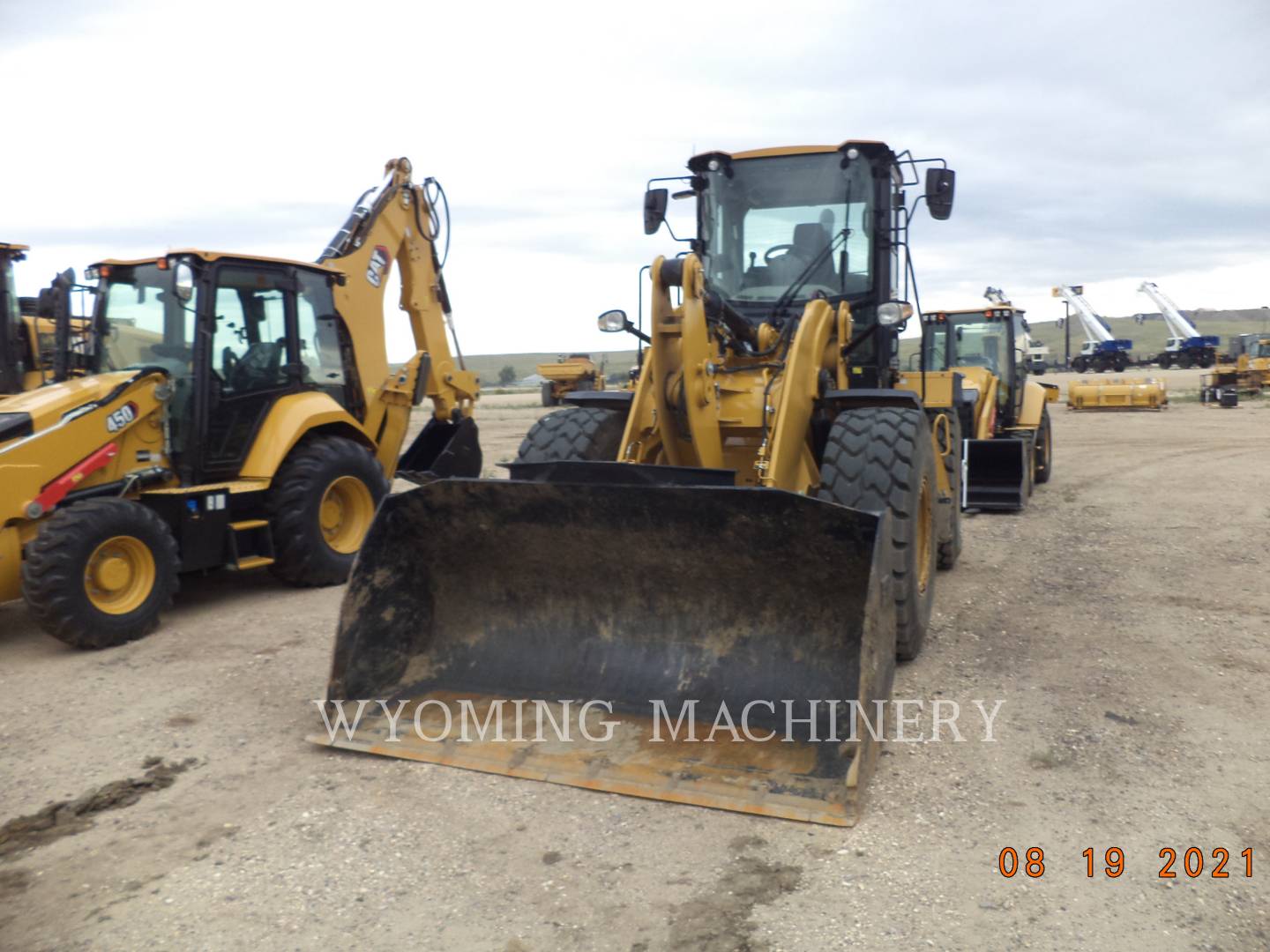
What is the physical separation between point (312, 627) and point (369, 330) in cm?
314

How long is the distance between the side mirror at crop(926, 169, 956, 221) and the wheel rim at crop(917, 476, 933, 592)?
1.61 m

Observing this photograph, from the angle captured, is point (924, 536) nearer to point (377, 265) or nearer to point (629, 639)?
point (629, 639)

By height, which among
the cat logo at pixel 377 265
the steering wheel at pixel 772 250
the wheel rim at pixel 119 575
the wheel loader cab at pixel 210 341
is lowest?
the wheel rim at pixel 119 575

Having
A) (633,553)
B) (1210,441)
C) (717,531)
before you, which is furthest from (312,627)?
(1210,441)

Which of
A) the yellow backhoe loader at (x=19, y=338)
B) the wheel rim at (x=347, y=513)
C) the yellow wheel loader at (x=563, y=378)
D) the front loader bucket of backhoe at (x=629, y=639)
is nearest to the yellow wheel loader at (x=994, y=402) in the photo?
the wheel rim at (x=347, y=513)

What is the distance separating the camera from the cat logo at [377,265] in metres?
8.66

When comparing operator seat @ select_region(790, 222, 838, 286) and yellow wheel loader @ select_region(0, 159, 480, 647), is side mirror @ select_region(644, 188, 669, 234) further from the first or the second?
yellow wheel loader @ select_region(0, 159, 480, 647)

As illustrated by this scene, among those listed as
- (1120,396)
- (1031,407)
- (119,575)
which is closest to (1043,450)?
(1031,407)

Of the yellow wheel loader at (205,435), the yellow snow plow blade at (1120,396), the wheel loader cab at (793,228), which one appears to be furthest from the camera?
the yellow snow plow blade at (1120,396)

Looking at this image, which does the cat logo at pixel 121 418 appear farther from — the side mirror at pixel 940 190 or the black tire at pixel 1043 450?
the black tire at pixel 1043 450

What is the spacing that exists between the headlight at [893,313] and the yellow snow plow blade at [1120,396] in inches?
923

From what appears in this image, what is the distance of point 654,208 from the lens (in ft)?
21.0

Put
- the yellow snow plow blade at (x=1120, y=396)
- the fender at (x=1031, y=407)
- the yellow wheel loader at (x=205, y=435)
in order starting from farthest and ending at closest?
1. the yellow snow plow blade at (x=1120, y=396)
2. the fender at (x=1031, y=407)
3. the yellow wheel loader at (x=205, y=435)

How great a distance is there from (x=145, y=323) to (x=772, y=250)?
4165mm
